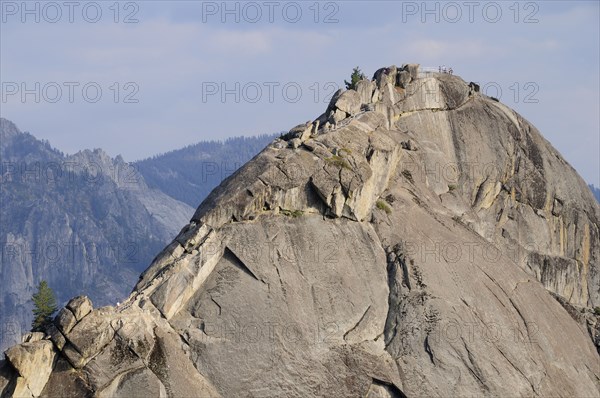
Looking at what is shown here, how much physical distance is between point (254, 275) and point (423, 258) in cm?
1135

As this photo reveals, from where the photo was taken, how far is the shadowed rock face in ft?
249

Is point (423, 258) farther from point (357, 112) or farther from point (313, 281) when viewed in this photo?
point (357, 112)

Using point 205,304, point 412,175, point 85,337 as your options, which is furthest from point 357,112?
point 85,337

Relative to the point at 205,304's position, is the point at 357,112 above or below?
above

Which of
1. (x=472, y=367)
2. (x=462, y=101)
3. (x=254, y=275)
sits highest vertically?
(x=462, y=101)

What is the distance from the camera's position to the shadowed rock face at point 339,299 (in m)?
75.9

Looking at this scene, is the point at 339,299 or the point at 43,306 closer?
the point at 339,299

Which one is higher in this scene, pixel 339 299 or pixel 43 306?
pixel 339 299

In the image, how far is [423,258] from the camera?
278 feet

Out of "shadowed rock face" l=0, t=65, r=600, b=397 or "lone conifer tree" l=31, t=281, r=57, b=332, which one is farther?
"lone conifer tree" l=31, t=281, r=57, b=332

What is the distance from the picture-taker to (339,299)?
81188 millimetres

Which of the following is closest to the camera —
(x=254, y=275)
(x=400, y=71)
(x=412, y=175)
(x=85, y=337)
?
(x=85, y=337)

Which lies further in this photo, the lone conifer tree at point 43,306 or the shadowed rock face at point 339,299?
the lone conifer tree at point 43,306

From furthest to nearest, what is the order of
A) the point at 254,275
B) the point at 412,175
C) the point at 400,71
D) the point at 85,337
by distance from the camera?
the point at 400,71 → the point at 412,175 → the point at 254,275 → the point at 85,337
